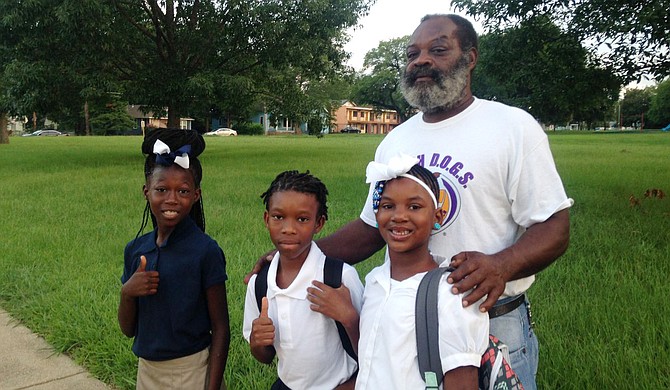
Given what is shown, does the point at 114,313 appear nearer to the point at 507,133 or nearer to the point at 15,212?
the point at 507,133

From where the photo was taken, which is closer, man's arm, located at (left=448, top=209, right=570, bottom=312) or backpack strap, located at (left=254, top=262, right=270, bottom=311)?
man's arm, located at (left=448, top=209, right=570, bottom=312)

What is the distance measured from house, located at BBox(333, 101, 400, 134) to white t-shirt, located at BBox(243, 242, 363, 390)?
276 feet

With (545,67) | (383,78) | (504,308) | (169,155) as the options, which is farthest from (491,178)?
(383,78)

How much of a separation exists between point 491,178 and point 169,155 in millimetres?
1221

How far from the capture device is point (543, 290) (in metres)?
4.27

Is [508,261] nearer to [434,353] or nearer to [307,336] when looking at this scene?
[434,353]

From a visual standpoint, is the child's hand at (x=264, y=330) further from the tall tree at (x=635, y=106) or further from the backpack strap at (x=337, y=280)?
the tall tree at (x=635, y=106)

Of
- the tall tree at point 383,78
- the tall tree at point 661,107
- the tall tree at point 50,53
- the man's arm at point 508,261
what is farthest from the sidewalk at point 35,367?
the tall tree at point 661,107

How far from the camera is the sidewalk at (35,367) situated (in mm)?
3238

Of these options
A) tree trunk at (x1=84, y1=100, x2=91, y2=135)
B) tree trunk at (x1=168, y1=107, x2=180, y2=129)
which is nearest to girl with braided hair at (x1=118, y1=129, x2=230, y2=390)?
tree trunk at (x1=168, y1=107, x2=180, y2=129)

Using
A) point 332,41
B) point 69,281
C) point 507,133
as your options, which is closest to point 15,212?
point 69,281

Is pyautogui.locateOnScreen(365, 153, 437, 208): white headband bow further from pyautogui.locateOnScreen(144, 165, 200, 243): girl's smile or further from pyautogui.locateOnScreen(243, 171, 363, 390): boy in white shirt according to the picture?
pyautogui.locateOnScreen(144, 165, 200, 243): girl's smile

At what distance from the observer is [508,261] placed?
170cm

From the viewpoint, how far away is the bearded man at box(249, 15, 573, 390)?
1761 mm
